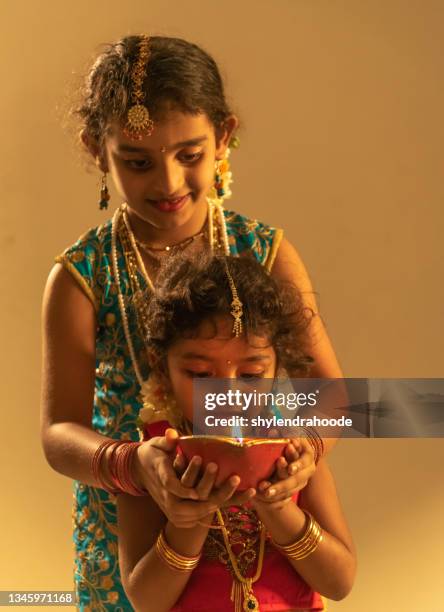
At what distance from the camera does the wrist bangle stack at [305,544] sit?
54.6 inches

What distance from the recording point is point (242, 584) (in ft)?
4.58

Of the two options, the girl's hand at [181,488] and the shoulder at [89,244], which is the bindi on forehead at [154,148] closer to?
the shoulder at [89,244]

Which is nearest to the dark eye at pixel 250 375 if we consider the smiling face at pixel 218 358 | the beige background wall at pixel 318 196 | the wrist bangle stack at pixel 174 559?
the smiling face at pixel 218 358

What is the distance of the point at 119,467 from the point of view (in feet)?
4.69

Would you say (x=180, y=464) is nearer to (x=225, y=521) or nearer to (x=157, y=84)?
(x=225, y=521)

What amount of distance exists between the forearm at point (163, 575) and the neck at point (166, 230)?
0.54m

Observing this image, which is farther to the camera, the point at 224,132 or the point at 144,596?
the point at 224,132

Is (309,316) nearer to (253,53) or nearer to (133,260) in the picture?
(133,260)

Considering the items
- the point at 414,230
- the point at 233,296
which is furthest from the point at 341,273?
the point at 233,296

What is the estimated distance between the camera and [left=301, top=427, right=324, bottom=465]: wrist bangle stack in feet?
4.83

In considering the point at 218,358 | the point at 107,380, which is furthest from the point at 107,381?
the point at 218,358

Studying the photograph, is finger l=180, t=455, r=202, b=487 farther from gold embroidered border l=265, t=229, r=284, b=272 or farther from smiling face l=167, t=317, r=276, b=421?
gold embroidered border l=265, t=229, r=284, b=272

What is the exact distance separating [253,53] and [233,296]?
1.32 m

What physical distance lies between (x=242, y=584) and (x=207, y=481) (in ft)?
0.69
